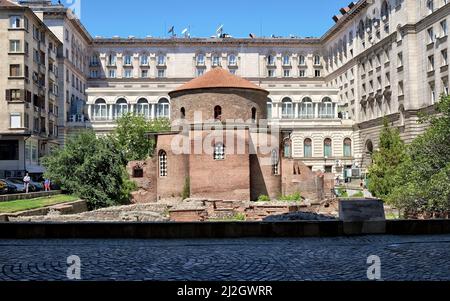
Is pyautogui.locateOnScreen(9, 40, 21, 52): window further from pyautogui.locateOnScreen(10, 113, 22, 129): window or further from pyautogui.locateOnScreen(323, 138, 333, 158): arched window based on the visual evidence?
pyautogui.locateOnScreen(323, 138, 333, 158): arched window

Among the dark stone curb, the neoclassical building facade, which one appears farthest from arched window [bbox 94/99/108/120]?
the dark stone curb

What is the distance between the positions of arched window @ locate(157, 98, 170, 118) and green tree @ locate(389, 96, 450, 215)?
48094 mm

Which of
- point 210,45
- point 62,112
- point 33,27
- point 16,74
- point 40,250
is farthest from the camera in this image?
point 210,45

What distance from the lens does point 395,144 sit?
4125cm

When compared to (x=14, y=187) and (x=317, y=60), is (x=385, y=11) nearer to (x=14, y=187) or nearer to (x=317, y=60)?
(x=317, y=60)

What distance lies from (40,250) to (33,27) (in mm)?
47644

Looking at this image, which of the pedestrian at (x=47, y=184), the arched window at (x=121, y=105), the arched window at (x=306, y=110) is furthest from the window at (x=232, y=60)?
Answer: the pedestrian at (x=47, y=184)

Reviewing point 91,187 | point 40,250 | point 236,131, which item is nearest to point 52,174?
point 91,187

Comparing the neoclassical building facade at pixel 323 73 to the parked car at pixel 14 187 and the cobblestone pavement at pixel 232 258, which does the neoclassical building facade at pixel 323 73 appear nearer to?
the parked car at pixel 14 187

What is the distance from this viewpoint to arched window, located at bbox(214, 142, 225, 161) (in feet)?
126

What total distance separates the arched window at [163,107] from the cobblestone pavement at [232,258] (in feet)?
200

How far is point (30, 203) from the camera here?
31125mm
